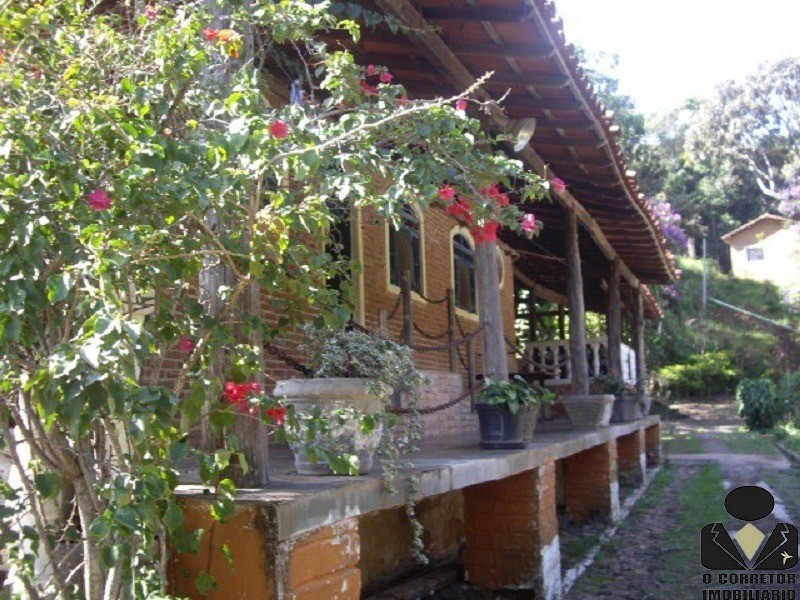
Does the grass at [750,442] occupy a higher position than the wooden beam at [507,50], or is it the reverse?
the wooden beam at [507,50]

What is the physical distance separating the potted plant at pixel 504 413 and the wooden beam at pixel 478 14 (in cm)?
227

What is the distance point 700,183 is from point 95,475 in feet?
158

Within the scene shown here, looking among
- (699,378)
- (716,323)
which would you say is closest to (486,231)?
(699,378)

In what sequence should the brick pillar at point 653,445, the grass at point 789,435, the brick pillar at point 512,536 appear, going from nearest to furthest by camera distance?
the brick pillar at point 512,536 < the brick pillar at point 653,445 < the grass at point 789,435

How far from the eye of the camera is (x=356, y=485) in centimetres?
353

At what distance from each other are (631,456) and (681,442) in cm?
835

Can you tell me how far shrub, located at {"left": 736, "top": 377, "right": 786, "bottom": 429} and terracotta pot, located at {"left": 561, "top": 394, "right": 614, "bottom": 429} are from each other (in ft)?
54.8

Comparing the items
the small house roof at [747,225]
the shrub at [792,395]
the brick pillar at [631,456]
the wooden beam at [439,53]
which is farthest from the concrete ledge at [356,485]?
the small house roof at [747,225]

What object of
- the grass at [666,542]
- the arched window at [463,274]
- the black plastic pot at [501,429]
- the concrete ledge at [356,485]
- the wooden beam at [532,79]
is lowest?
the grass at [666,542]

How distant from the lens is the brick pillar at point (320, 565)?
9.96 feet

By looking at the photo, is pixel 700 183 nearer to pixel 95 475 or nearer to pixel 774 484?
pixel 774 484

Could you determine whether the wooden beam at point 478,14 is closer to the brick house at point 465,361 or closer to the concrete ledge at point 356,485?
the brick house at point 465,361

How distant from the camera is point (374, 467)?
14.0 feet

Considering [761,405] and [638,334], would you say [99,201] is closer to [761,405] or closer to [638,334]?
[638,334]
